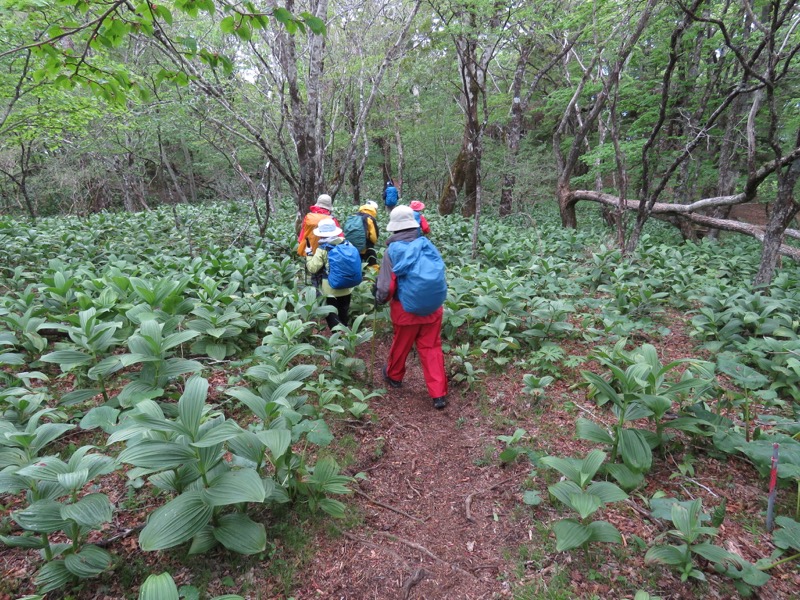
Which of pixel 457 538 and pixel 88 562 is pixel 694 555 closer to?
pixel 457 538

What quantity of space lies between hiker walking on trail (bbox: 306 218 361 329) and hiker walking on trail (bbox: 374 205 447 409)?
870 mm

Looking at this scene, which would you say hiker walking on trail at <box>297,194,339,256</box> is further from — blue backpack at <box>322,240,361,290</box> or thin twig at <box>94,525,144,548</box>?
thin twig at <box>94,525,144,548</box>

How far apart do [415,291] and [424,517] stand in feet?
6.56

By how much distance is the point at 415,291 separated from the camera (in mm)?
3949

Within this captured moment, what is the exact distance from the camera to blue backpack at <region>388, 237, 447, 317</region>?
12.9 ft

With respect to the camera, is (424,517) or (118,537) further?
(424,517)

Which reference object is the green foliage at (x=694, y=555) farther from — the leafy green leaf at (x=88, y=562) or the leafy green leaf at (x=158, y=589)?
the leafy green leaf at (x=88, y=562)

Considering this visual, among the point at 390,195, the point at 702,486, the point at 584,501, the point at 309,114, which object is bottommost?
the point at 702,486

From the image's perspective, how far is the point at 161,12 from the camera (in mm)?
2318

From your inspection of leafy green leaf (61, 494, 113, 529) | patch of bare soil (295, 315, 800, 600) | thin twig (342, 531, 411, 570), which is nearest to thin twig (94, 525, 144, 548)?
leafy green leaf (61, 494, 113, 529)

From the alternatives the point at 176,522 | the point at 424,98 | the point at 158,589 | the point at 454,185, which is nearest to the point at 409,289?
the point at 176,522

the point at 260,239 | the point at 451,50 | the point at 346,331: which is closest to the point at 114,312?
the point at 346,331

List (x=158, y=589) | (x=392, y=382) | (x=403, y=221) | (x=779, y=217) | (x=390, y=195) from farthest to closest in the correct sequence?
(x=390, y=195) → (x=779, y=217) → (x=392, y=382) → (x=403, y=221) → (x=158, y=589)

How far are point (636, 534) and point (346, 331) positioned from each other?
3.10 metres
